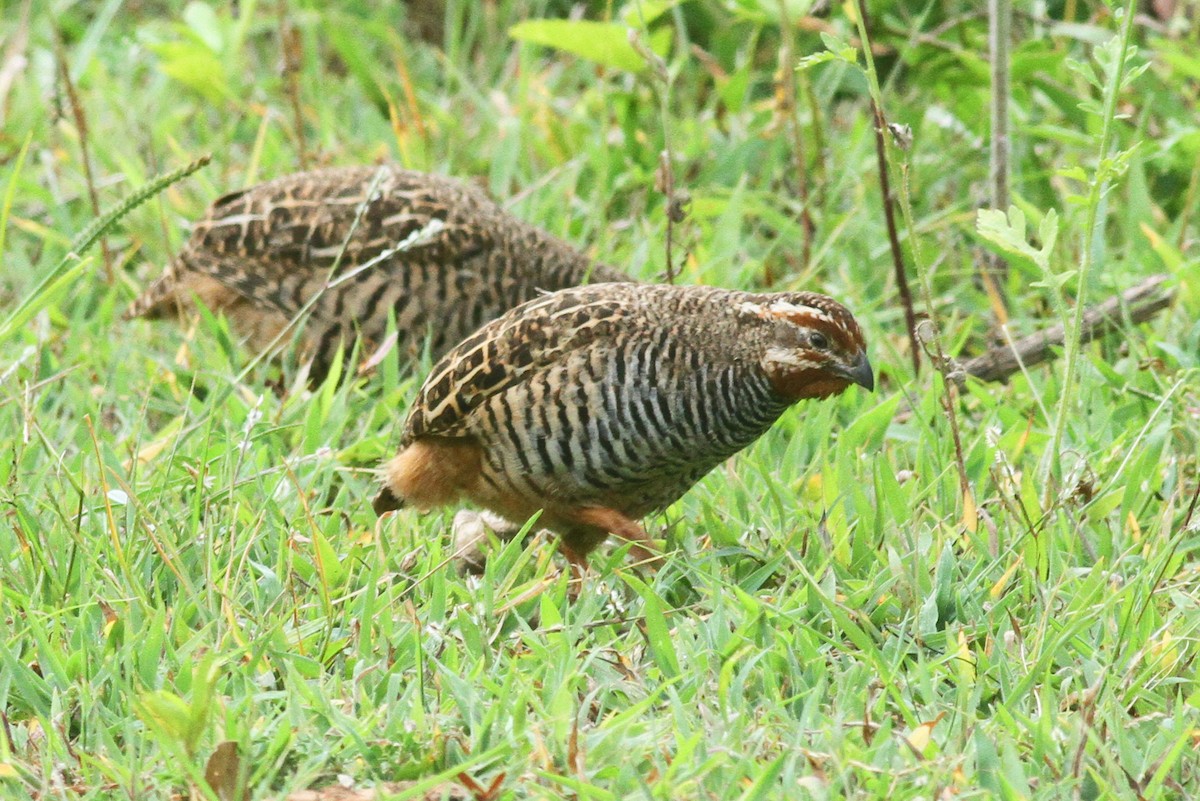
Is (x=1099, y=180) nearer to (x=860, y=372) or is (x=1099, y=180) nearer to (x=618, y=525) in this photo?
(x=860, y=372)

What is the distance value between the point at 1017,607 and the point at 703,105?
435cm

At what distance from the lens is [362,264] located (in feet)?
18.9

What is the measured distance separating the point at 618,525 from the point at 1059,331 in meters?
1.81

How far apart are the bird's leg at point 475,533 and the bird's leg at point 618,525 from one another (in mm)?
308

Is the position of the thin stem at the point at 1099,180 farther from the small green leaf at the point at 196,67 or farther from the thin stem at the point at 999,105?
the small green leaf at the point at 196,67

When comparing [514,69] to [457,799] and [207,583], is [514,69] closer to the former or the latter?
[207,583]

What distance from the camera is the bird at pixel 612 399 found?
13.5 ft

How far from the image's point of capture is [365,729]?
3.27 meters

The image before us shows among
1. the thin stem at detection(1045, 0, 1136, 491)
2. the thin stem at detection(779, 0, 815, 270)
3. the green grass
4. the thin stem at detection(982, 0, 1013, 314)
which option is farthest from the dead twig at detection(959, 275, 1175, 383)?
the thin stem at detection(1045, 0, 1136, 491)

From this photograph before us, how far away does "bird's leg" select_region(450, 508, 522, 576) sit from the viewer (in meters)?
4.40

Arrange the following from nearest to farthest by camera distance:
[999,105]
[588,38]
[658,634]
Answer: [658,634] < [999,105] < [588,38]

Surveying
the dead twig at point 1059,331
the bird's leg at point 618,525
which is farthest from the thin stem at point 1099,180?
the dead twig at point 1059,331

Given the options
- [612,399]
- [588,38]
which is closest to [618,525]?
[612,399]

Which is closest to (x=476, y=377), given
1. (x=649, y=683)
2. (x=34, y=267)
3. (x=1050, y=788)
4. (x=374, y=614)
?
(x=374, y=614)
